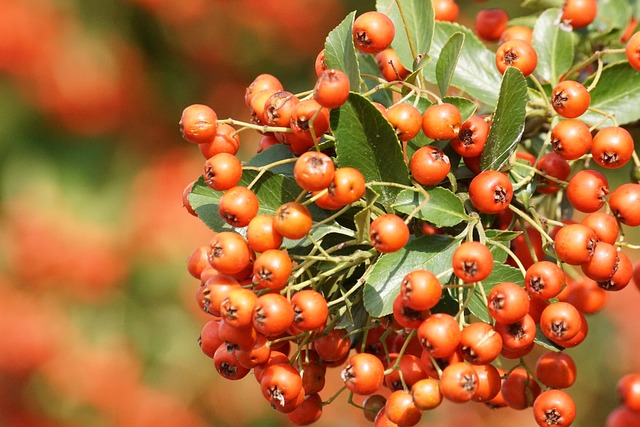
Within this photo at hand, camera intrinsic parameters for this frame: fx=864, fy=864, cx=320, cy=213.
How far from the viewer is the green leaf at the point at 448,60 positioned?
1154 mm

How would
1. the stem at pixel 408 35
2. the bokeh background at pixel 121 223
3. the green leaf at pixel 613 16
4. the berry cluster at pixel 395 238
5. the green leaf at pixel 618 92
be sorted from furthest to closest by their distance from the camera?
1. the bokeh background at pixel 121 223
2. the green leaf at pixel 613 16
3. the green leaf at pixel 618 92
4. the stem at pixel 408 35
5. the berry cluster at pixel 395 238

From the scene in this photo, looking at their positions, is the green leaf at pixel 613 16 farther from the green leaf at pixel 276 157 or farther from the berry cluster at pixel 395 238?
the green leaf at pixel 276 157

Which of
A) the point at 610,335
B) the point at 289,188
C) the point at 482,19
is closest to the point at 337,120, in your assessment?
the point at 289,188

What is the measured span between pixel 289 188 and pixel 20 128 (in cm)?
352

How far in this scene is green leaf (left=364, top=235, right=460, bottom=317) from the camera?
105 centimetres

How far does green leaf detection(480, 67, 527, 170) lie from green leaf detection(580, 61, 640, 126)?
36cm

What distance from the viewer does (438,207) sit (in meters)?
1.08

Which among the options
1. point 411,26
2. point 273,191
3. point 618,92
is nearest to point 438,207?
point 273,191

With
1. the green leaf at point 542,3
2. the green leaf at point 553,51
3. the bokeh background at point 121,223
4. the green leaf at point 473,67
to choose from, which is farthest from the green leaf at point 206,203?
the bokeh background at point 121,223

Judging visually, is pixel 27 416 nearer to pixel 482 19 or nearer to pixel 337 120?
pixel 482 19

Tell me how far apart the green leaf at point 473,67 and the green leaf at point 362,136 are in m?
0.37

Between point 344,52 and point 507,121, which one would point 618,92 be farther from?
point 344,52

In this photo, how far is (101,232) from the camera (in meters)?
4.09

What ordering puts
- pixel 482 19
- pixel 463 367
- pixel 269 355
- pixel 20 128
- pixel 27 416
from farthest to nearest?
pixel 20 128 < pixel 27 416 < pixel 482 19 < pixel 269 355 < pixel 463 367
